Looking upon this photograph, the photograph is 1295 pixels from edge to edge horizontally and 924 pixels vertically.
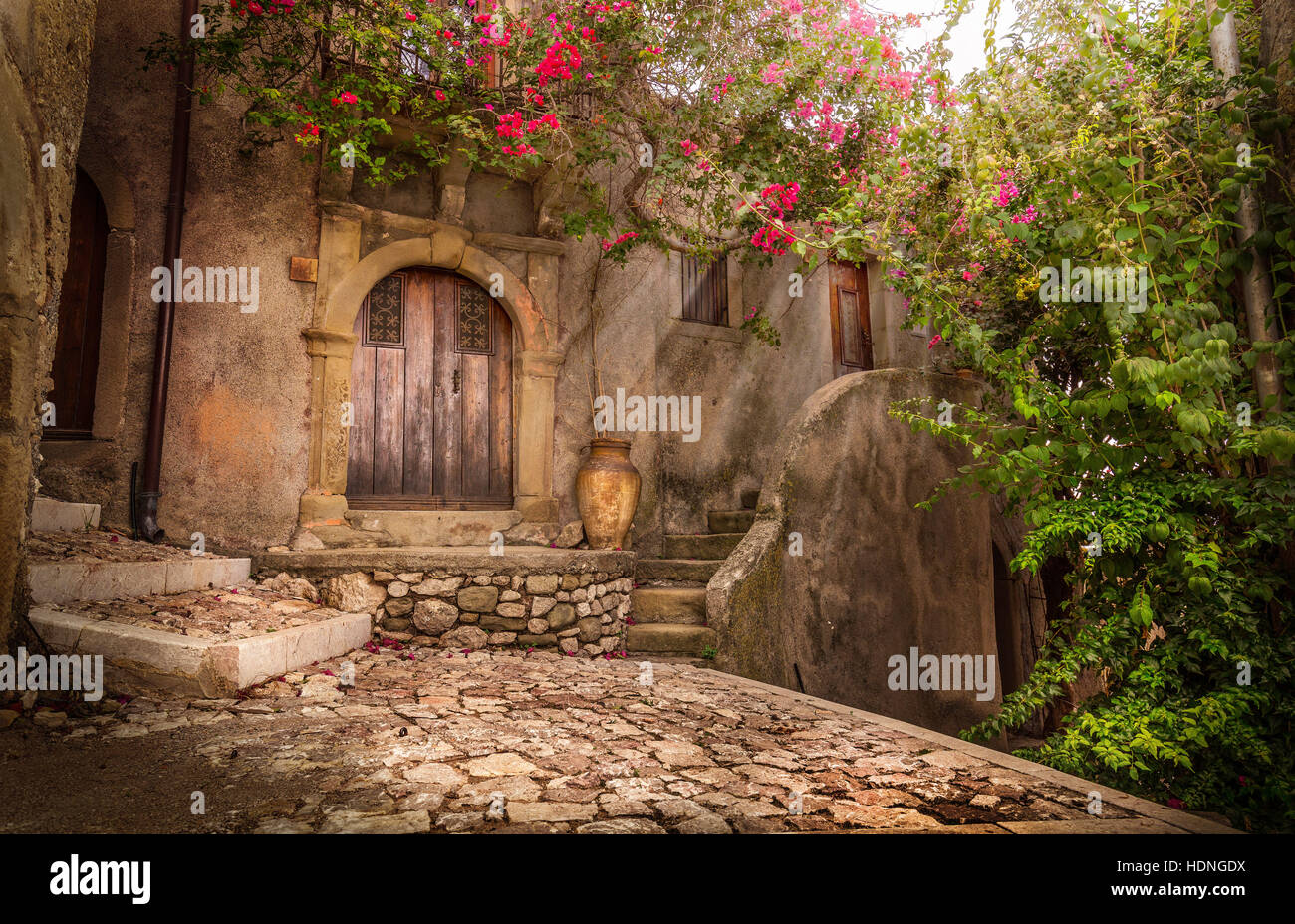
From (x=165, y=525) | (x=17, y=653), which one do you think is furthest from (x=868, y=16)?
(x=17, y=653)

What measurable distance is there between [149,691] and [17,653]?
515 millimetres

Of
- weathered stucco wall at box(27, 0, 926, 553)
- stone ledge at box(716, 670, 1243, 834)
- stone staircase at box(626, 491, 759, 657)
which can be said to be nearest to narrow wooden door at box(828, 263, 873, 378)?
stone staircase at box(626, 491, 759, 657)

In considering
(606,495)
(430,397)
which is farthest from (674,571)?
(430,397)

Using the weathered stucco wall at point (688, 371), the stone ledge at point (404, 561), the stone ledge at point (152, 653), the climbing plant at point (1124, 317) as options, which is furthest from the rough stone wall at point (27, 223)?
the weathered stucco wall at point (688, 371)

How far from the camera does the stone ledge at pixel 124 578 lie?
3.56 meters

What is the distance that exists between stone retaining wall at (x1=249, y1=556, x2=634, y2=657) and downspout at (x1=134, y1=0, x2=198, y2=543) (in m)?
0.87

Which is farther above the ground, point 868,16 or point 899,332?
point 868,16

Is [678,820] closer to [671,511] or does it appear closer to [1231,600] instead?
[1231,600]

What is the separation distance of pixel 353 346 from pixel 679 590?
316 cm

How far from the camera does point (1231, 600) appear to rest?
9.77 feet

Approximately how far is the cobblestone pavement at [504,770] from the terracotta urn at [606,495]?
2169mm

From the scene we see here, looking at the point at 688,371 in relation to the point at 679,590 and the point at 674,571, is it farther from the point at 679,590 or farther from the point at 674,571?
the point at 679,590

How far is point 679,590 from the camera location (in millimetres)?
5547

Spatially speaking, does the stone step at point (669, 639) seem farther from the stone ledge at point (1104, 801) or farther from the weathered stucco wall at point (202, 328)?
the weathered stucco wall at point (202, 328)
